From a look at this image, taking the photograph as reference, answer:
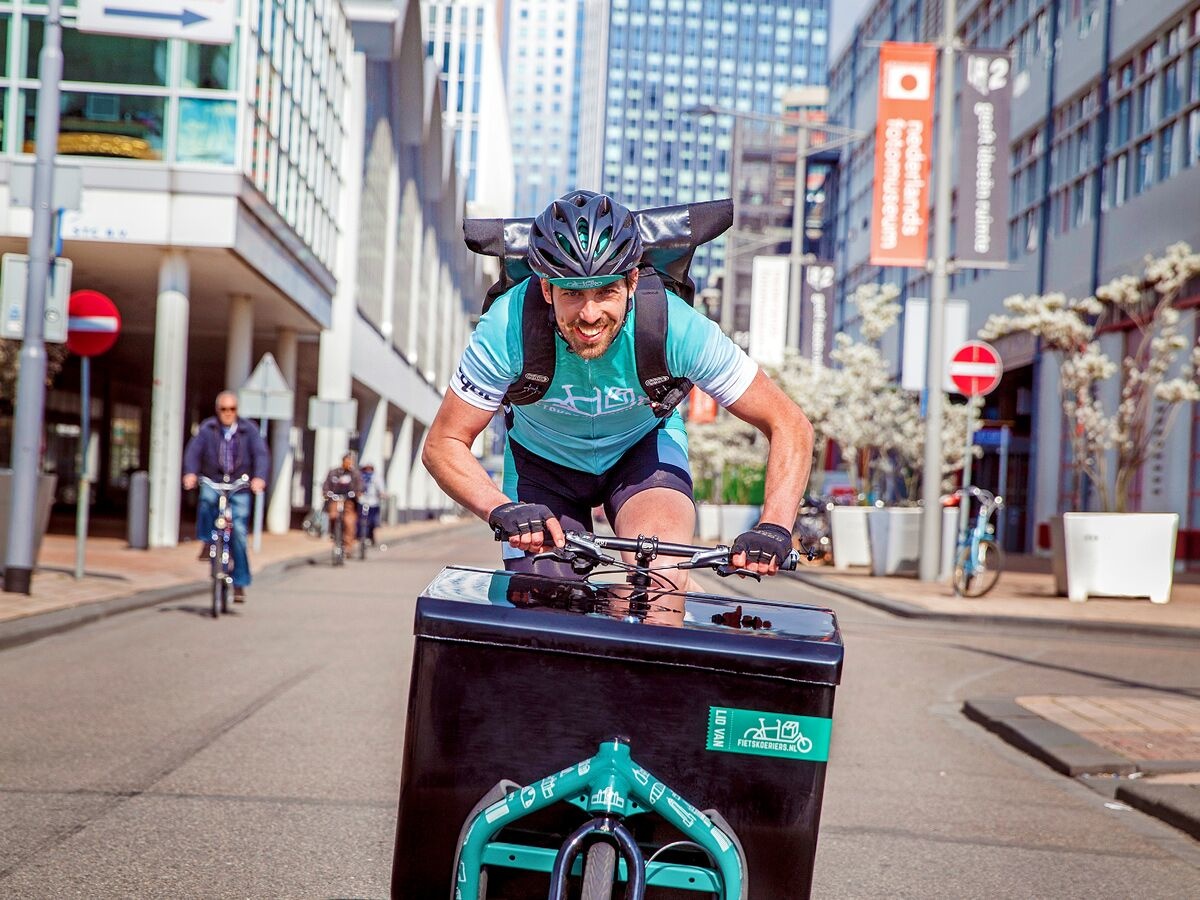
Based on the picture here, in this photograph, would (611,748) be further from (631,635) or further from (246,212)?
(246,212)

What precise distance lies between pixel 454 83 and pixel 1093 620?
10825 centimetres

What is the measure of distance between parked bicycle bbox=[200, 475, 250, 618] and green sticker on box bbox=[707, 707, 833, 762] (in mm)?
9789

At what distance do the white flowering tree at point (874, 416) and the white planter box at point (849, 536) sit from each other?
279 centimetres

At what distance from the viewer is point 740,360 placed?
3.48m

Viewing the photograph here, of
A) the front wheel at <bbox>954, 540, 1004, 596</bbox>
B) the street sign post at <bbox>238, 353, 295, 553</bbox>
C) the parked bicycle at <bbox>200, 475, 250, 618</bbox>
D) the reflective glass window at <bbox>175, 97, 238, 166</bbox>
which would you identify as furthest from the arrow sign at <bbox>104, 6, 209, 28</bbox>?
the front wheel at <bbox>954, 540, 1004, 596</bbox>

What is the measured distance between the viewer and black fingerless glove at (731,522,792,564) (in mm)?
2914

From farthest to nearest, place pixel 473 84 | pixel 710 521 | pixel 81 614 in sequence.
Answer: pixel 473 84 → pixel 710 521 → pixel 81 614

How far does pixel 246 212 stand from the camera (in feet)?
77.6

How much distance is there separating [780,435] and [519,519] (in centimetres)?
78

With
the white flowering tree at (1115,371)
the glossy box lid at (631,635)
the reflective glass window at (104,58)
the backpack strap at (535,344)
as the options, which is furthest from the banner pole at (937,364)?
the glossy box lid at (631,635)

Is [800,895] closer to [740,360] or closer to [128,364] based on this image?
[740,360]

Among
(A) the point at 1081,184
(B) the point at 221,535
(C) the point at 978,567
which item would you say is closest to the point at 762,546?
(B) the point at 221,535

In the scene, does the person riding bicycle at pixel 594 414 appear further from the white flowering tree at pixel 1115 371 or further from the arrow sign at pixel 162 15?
the white flowering tree at pixel 1115 371

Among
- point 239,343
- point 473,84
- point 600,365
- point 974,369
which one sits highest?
point 473,84
